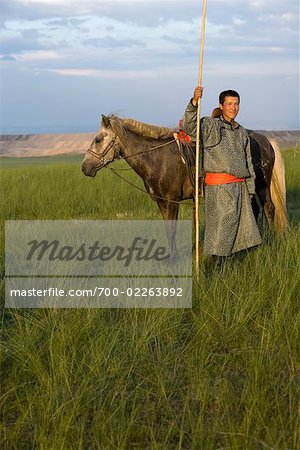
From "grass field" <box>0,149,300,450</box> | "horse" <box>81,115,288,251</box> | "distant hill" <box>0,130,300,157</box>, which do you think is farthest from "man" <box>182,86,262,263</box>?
"distant hill" <box>0,130,300,157</box>

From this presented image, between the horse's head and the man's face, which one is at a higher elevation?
the man's face

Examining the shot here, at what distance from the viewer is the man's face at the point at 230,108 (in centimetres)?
497

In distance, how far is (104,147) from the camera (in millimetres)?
6066

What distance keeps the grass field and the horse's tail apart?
1.97 metres

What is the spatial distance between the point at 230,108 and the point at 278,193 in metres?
1.89

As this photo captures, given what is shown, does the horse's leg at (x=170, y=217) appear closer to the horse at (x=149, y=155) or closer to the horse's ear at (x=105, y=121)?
the horse at (x=149, y=155)

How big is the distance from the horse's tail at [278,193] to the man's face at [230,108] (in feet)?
5.55

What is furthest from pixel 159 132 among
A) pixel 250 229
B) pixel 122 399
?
pixel 122 399

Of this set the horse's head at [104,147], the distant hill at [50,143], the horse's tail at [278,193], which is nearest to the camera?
the horse's head at [104,147]

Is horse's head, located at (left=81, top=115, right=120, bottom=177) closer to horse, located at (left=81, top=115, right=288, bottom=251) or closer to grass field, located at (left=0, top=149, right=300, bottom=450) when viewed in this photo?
horse, located at (left=81, top=115, right=288, bottom=251)

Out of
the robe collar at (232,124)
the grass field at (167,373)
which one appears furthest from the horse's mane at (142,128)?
the grass field at (167,373)

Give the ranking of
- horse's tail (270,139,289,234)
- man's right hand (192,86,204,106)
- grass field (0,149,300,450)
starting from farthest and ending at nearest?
horse's tail (270,139,289,234)
man's right hand (192,86,204,106)
grass field (0,149,300,450)

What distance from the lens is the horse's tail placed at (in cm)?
655

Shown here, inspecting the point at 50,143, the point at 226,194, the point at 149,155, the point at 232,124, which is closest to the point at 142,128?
the point at 149,155
